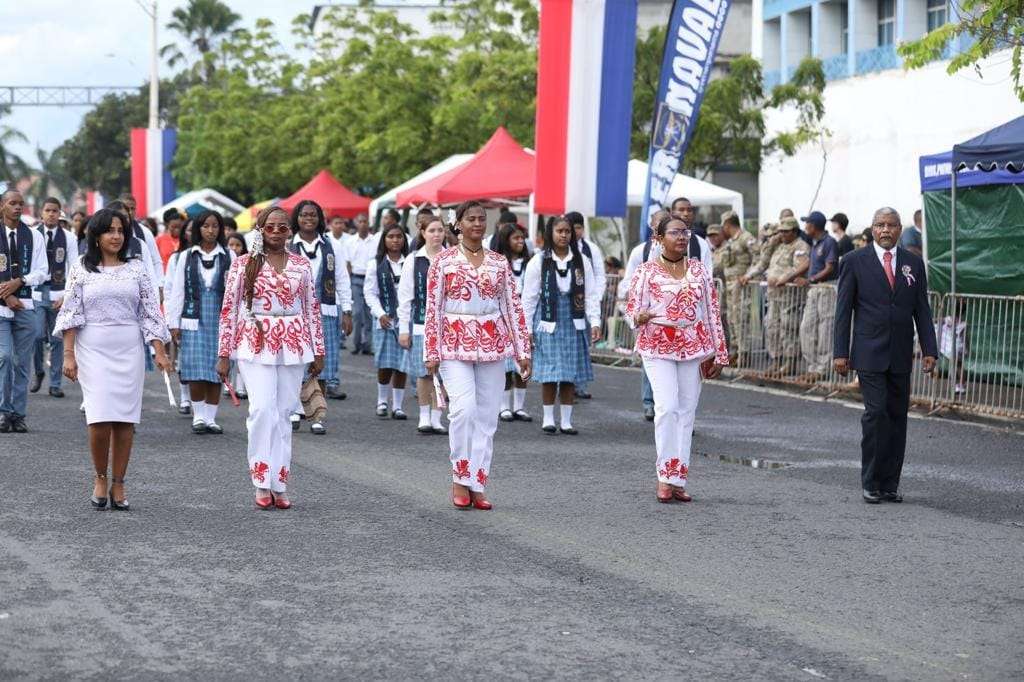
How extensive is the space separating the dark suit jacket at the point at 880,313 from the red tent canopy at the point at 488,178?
1390 cm

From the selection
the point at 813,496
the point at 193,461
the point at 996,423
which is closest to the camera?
the point at 813,496

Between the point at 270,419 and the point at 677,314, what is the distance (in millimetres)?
2550

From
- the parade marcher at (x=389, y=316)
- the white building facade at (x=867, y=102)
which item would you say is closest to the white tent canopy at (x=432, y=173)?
the white building facade at (x=867, y=102)

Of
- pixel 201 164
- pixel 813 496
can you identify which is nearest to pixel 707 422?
pixel 813 496

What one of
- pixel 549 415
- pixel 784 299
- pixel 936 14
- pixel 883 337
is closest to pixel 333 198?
pixel 936 14

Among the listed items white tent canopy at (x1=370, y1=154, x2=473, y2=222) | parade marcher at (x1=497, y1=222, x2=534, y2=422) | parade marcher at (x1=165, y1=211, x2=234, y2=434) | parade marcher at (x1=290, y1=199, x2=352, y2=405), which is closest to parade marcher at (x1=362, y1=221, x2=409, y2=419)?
parade marcher at (x1=290, y1=199, x2=352, y2=405)

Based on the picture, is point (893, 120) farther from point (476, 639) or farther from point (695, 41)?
point (476, 639)

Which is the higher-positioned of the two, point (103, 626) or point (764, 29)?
point (764, 29)

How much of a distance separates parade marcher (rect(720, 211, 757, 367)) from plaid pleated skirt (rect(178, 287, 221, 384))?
758 cm

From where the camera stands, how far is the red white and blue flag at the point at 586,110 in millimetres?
20094

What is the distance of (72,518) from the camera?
9.20 metres

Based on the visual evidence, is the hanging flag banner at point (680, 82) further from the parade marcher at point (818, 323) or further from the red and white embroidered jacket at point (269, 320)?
the red and white embroidered jacket at point (269, 320)

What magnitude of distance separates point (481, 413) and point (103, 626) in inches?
139

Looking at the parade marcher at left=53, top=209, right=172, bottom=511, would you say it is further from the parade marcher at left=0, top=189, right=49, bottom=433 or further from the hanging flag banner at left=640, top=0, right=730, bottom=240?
the hanging flag banner at left=640, top=0, right=730, bottom=240
